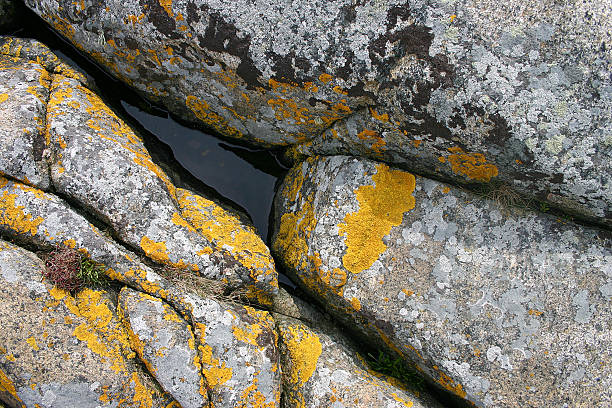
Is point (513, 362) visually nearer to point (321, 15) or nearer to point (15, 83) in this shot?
point (321, 15)

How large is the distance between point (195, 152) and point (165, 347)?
8.79ft

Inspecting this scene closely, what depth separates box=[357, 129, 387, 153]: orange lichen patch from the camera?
4848mm

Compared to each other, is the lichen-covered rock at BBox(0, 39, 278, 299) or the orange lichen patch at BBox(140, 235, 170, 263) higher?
the lichen-covered rock at BBox(0, 39, 278, 299)

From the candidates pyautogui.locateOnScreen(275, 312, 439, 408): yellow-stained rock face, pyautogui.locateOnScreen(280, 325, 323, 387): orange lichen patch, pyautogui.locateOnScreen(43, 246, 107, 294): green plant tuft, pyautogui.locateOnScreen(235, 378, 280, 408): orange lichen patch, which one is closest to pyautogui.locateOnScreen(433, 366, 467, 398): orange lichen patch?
pyautogui.locateOnScreen(275, 312, 439, 408): yellow-stained rock face

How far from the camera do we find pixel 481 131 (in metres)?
4.33

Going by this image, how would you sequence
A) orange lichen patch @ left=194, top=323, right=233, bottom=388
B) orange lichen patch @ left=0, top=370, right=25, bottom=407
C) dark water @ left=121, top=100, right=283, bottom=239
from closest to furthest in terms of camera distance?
1. orange lichen patch @ left=0, top=370, right=25, bottom=407
2. orange lichen patch @ left=194, top=323, right=233, bottom=388
3. dark water @ left=121, top=100, right=283, bottom=239

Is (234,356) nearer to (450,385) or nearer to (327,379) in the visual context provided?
(327,379)

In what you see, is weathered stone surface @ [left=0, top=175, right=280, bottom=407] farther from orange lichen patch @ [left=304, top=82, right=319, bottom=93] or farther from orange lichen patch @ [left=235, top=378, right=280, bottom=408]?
orange lichen patch @ [left=304, top=82, right=319, bottom=93]

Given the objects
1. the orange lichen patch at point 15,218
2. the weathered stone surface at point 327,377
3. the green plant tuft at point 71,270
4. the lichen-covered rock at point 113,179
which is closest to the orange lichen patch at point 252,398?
the weathered stone surface at point 327,377

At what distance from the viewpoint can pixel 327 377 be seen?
487 centimetres

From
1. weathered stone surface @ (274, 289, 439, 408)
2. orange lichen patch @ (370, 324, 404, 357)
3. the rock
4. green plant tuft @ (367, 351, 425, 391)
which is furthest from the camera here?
the rock

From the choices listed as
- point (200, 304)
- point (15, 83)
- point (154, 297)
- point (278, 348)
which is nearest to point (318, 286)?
point (278, 348)

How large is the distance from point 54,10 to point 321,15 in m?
3.04

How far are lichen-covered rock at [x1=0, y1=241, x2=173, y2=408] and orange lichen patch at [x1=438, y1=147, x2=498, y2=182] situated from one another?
353 centimetres
